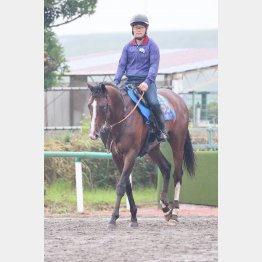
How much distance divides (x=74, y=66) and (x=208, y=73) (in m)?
5.74

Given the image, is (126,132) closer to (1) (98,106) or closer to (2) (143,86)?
(2) (143,86)

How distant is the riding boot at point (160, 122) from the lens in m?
13.0

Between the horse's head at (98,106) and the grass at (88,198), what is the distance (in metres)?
4.69

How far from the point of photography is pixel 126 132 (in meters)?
12.6

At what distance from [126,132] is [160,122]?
723 millimetres

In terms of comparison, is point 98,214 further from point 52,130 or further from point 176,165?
point 52,130

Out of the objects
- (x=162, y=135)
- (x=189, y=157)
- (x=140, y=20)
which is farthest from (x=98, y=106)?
(x=189, y=157)

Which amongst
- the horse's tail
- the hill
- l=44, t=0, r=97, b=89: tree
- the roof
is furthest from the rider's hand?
the hill

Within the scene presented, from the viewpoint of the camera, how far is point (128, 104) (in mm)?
12727

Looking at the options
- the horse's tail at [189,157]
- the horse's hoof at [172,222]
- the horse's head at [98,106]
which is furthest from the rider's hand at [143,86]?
the horse's tail at [189,157]

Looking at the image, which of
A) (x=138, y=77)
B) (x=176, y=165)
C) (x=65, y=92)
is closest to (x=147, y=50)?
(x=138, y=77)

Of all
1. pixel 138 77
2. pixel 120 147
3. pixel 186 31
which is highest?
pixel 186 31

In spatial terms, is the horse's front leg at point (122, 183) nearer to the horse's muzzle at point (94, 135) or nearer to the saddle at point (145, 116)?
the saddle at point (145, 116)

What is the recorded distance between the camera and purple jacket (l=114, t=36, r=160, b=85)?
12680 mm
